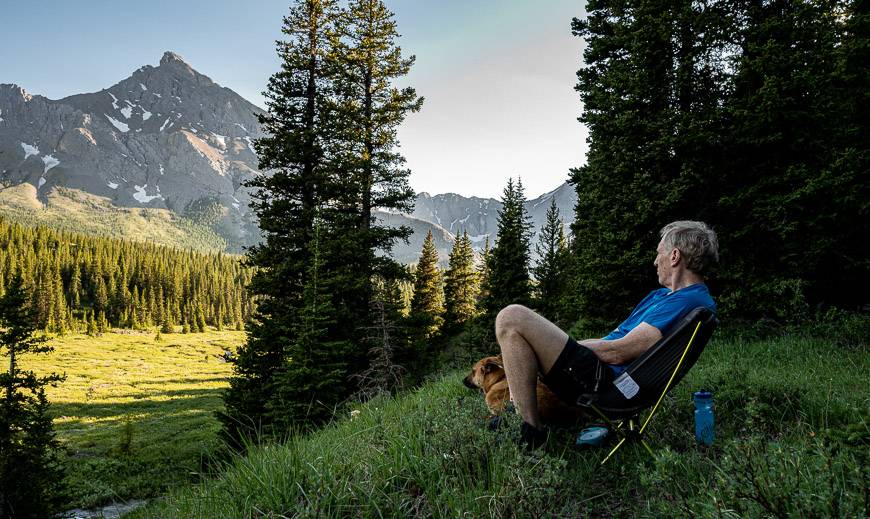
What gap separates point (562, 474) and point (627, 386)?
81 centimetres

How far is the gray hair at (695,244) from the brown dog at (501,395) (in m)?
1.63

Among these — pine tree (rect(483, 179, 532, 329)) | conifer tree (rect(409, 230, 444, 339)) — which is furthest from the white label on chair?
conifer tree (rect(409, 230, 444, 339))

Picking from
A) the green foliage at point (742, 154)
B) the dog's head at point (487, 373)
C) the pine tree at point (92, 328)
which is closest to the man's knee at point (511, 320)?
the dog's head at point (487, 373)

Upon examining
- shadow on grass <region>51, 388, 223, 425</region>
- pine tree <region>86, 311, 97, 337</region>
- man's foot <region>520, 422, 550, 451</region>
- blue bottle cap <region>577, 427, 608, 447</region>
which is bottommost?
shadow on grass <region>51, 388, 223, 425</region>

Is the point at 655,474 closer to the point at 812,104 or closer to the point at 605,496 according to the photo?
the point at 605,496

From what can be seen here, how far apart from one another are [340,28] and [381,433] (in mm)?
18337

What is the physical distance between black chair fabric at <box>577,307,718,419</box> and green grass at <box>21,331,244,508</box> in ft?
10.5

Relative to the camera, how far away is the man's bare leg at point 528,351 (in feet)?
10.0

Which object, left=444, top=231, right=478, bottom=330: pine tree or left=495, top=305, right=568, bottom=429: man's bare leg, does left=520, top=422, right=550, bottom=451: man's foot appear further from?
left=444, top=231, right=478, bottom=330: pine tree

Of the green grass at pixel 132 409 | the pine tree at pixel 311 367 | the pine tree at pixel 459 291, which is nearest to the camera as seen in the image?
the pine tree at pixel 311 367

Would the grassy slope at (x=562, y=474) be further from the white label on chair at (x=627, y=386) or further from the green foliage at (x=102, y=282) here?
the green foliage at (x=102, y=282)

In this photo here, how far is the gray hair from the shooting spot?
3311 mm

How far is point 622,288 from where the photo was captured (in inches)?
417

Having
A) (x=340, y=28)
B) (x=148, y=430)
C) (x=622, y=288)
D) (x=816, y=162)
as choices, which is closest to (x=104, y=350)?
(x=148, y=430)
